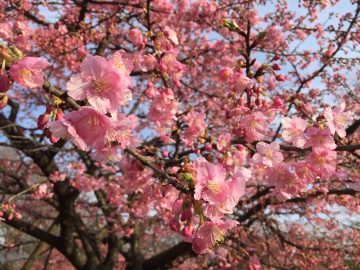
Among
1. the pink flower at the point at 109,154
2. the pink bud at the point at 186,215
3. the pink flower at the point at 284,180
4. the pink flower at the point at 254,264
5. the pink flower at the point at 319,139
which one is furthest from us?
the pink flower at the point at 254,264

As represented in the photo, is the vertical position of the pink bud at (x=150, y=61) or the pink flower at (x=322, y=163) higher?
the pink bud at (x=150, y=61)

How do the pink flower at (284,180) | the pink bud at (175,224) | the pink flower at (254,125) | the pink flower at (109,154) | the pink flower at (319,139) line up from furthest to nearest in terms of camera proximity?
1. the pink flower at (254,125)
2. the pink flower at (284,180)
3. the pink flower at (319,139)
4. the pink flower at (109,154)
5. the pink bud at (175,224)

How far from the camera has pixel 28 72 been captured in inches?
54.0

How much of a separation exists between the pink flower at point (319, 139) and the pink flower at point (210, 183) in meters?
0.83

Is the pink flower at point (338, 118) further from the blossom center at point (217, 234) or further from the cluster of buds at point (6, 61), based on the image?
the cluster of buds at point (6, 61)

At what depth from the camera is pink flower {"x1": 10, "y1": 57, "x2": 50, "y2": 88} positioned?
4.36 feet

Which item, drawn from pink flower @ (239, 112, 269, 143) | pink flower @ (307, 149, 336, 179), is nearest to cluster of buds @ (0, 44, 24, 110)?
pink flower @ (307, 149, 336, 179)

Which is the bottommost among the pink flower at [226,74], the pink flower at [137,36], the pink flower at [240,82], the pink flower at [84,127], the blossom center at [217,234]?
the blossom center at [217,234]

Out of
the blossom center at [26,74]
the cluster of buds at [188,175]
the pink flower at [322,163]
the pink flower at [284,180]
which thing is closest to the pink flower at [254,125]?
the pink flower at [284,180]

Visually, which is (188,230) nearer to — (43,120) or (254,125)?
(43,120)

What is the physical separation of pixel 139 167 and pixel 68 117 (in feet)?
4.78

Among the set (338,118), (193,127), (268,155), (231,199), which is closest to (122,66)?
(231,199)

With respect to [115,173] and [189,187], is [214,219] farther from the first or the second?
[115,173]

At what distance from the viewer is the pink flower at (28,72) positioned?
133 centimetres
